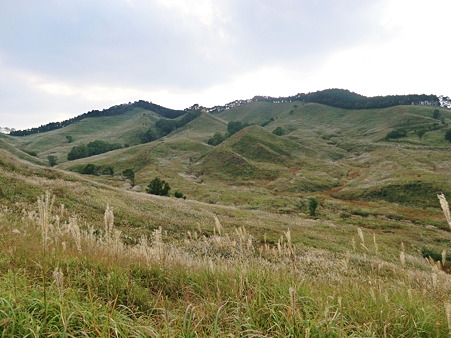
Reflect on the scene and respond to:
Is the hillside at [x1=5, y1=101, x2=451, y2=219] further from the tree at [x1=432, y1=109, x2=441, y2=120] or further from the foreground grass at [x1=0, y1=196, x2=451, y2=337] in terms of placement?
the foreground grass at [x1=0, y1=196, x2=451, y2=337]

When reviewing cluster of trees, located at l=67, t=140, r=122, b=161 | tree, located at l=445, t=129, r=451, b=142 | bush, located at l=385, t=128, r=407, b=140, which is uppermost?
bush, located at l=385, t=128, r=407, b=140

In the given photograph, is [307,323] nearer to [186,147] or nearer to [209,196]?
[209,196]

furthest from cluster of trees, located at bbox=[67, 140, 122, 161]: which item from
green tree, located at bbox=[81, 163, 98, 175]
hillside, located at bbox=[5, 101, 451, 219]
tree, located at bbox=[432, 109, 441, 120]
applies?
tree, located at bbox=[432, 109, 441, 120]

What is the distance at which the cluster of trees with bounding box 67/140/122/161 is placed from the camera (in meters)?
140

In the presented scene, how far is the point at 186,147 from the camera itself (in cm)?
13662

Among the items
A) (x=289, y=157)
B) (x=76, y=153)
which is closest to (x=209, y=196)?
(x=289, y=157)

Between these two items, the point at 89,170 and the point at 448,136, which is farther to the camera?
the point at 448,136

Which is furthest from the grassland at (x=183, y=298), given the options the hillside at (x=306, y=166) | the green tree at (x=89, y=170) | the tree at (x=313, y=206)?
the green tree at (x=89, y=170)

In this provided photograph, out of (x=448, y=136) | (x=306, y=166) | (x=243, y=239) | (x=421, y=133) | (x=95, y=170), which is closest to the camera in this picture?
(x=243, y=239)

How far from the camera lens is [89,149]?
150125 mm

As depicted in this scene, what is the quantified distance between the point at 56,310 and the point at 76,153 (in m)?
159

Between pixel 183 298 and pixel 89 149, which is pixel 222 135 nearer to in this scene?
pixel 89 149

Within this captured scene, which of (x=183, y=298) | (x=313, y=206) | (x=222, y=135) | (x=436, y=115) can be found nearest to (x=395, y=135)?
(x=436, y=115)

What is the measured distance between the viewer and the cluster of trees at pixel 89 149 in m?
140
